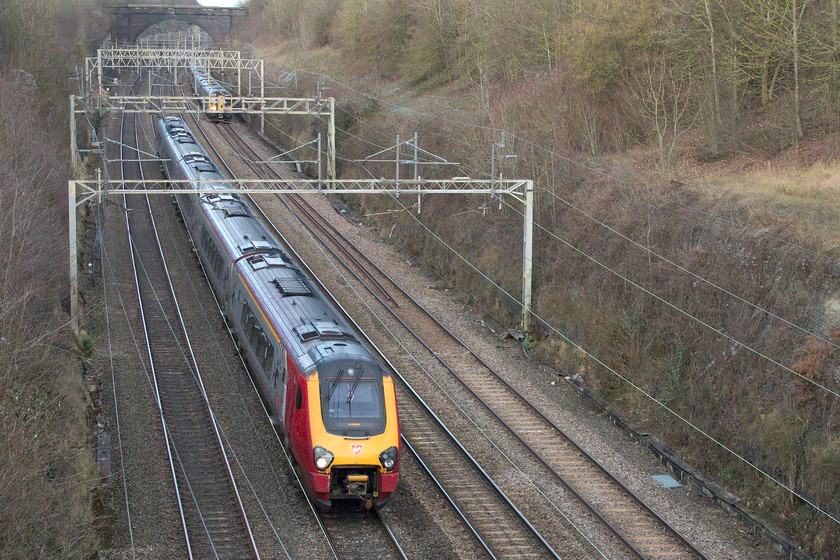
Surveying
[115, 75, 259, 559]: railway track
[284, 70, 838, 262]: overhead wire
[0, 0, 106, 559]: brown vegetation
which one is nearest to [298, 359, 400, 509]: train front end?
[115, 75, 259, 559]: railway track

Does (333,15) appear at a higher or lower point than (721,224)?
higher

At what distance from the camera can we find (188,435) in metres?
17.3

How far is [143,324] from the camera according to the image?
23125 mm

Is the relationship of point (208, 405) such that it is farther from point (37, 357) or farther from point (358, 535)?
point (358, 535)

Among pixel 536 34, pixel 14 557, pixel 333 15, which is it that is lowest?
pixel 14 557

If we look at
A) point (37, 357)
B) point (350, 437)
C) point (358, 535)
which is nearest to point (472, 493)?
point (358, 535)

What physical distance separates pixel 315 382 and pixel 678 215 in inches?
436

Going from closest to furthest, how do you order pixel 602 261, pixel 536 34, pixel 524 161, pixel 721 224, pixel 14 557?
1. pixel 14 557
2. pixel 721 224
3. pixel 602 261
4. pixel 524 161
5. pixel 536 34

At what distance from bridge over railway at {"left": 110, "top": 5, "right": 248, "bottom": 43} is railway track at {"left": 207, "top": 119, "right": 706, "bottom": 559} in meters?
69.8

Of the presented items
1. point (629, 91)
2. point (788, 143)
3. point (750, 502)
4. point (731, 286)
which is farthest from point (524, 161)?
point (750, 502)

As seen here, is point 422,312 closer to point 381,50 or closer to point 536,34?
point 536,34

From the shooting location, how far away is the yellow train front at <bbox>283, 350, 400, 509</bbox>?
530 inches

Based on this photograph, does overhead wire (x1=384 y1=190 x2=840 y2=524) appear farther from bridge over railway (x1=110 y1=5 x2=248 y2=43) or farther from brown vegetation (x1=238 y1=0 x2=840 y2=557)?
bridge over railway (x1=110 y1=5 x2=248 y2=43)

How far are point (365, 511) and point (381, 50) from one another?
1751 inches
